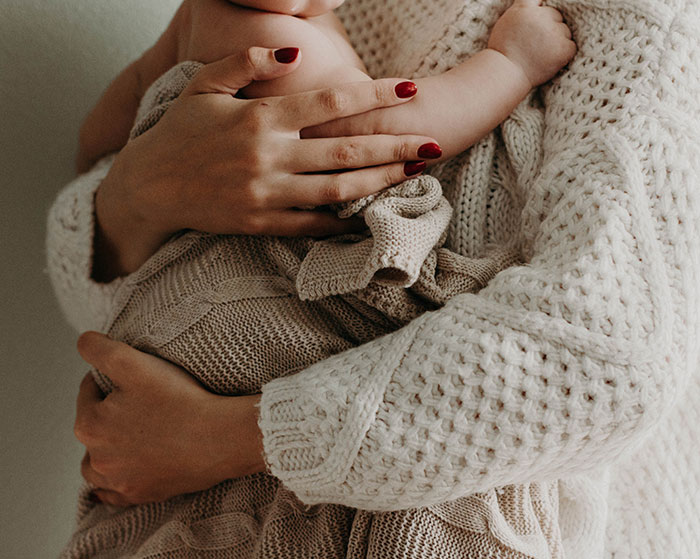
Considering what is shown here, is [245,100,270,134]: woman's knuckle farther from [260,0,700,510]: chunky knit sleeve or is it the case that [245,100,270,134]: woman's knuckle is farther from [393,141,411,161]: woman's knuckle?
[260,0,700,510]: chunky knit sleeve

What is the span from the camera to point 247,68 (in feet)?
2.60

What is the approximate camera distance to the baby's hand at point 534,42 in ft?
2.78

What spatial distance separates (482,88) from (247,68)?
30cm

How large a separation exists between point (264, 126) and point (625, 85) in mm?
439

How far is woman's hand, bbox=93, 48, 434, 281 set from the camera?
780 mm

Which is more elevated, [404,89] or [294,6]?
[294,6]

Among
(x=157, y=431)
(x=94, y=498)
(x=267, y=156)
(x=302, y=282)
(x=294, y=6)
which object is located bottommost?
(x=94, y=498)

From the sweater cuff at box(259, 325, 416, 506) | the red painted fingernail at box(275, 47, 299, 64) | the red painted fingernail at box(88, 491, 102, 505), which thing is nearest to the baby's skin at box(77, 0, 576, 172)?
the red painted fingernail at box(275, 47, 299, 64)

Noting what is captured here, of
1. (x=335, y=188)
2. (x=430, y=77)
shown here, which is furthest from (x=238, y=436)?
(x=430, y=77)

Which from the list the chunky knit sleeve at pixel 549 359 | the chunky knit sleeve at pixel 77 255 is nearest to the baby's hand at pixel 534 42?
the chunky knit sleeve at pixel 549 359

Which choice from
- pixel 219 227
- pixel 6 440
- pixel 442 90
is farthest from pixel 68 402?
pixel 442 90

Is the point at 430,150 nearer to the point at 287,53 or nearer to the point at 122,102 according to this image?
the point at 287,53

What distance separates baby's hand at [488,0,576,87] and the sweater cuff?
→ 42 cm

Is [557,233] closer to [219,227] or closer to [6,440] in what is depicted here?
[219,227]
